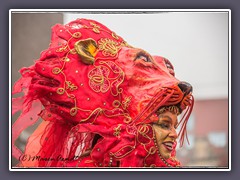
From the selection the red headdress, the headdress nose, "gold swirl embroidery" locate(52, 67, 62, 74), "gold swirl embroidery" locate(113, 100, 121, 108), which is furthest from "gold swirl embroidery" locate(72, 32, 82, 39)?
the headdress nose

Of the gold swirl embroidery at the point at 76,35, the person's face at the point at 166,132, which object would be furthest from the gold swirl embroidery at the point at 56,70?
the person's face at the point at 166,132

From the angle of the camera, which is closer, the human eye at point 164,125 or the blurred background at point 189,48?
the human eye at point 164,125

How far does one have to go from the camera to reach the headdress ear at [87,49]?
1.41 meters

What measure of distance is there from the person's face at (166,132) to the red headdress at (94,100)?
2cm

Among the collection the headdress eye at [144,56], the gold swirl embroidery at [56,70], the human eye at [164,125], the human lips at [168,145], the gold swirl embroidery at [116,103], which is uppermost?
the headdress eye at [144,56]

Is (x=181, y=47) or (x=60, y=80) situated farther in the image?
(x=181, y=47)

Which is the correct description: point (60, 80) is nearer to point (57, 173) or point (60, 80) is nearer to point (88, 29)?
point (88, 29)

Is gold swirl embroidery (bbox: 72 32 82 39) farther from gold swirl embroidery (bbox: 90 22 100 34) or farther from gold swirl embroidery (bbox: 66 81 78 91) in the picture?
gold swirl embroidery (bbox: 66 81 78 91)

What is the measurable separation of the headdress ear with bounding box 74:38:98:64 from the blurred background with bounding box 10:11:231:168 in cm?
13

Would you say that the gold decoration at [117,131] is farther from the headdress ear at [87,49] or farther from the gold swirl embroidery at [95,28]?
the gold swirl embroidery at [95,28]

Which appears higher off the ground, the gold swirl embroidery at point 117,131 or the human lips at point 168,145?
the gold swirl embroidery at point 117,131

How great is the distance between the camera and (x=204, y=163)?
1.51 metres
